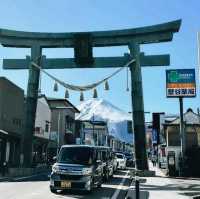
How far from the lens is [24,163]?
32938 millimetres

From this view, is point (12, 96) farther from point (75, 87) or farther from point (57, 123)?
point (57, 123)

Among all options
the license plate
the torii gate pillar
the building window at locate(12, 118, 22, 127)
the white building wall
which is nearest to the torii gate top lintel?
the torii gate pillar

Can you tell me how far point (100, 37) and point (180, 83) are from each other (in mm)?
7724

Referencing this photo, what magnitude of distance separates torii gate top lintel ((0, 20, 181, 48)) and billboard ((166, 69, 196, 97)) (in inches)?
169

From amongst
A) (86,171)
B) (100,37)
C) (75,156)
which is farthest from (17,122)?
(86,171)

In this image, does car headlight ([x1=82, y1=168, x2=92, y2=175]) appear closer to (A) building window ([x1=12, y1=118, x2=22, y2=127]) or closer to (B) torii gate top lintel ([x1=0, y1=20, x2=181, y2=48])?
(B) torii gate top lintel ([x1=0, y1=20, x2=181, y2=48])

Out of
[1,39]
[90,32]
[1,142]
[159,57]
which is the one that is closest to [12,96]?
[1,142]

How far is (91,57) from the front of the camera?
3181 cm

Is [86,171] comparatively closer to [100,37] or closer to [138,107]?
[138,107]

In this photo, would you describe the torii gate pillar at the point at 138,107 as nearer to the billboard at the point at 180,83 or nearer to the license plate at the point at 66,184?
the billboard at the point at 180,83

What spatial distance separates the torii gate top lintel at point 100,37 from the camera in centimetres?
3117

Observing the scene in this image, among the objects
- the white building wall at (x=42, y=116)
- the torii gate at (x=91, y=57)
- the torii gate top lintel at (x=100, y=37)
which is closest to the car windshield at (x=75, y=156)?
the torii gate at (x=91, y=57)

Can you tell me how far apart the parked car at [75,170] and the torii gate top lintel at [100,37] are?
13.2 metres

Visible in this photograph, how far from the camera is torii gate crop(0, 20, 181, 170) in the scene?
31531 mm
